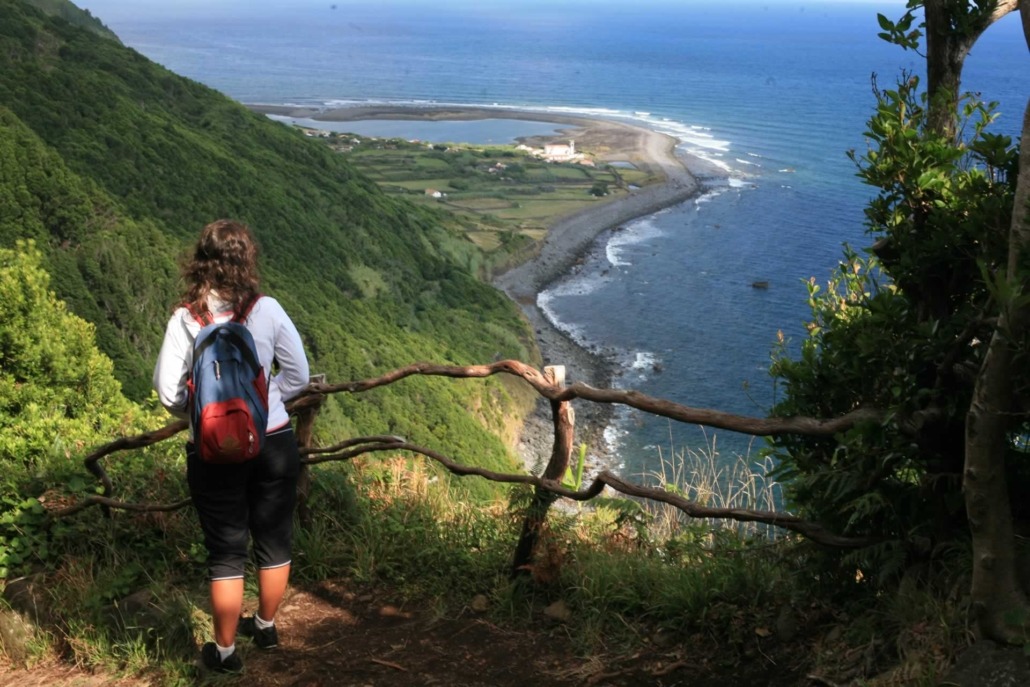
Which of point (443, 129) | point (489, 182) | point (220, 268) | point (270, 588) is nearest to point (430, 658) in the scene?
point (270, 588)

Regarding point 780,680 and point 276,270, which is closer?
point 780,680

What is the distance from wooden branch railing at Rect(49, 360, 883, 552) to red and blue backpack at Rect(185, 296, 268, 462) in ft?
2.32

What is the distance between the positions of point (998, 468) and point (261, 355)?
222 centimetres

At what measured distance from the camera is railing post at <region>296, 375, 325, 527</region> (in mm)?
4258

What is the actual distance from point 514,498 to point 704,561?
0.74m

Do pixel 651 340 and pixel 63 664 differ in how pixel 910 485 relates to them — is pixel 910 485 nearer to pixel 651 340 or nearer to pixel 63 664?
pixel 63 664

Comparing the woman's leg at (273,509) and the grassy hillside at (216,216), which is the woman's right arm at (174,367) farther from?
the grassy hillside at (216,216)

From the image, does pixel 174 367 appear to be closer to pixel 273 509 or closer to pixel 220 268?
pixel 220 268

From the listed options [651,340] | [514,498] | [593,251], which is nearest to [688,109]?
[593,251]

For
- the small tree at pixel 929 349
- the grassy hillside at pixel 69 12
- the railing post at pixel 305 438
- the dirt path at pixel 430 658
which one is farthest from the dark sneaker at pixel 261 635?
the grassy hillside at pixel 69 12

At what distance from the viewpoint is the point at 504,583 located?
158 inches

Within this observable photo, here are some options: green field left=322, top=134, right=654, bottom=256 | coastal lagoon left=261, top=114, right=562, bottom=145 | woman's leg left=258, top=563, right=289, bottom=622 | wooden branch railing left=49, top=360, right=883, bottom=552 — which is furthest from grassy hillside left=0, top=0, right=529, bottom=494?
coastal lagoon left=261, top=114, right=562, bottom=145

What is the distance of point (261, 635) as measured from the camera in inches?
149

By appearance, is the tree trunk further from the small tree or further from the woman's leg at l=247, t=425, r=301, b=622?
the woman's leg at l=247, t=425, r=301, b=622
